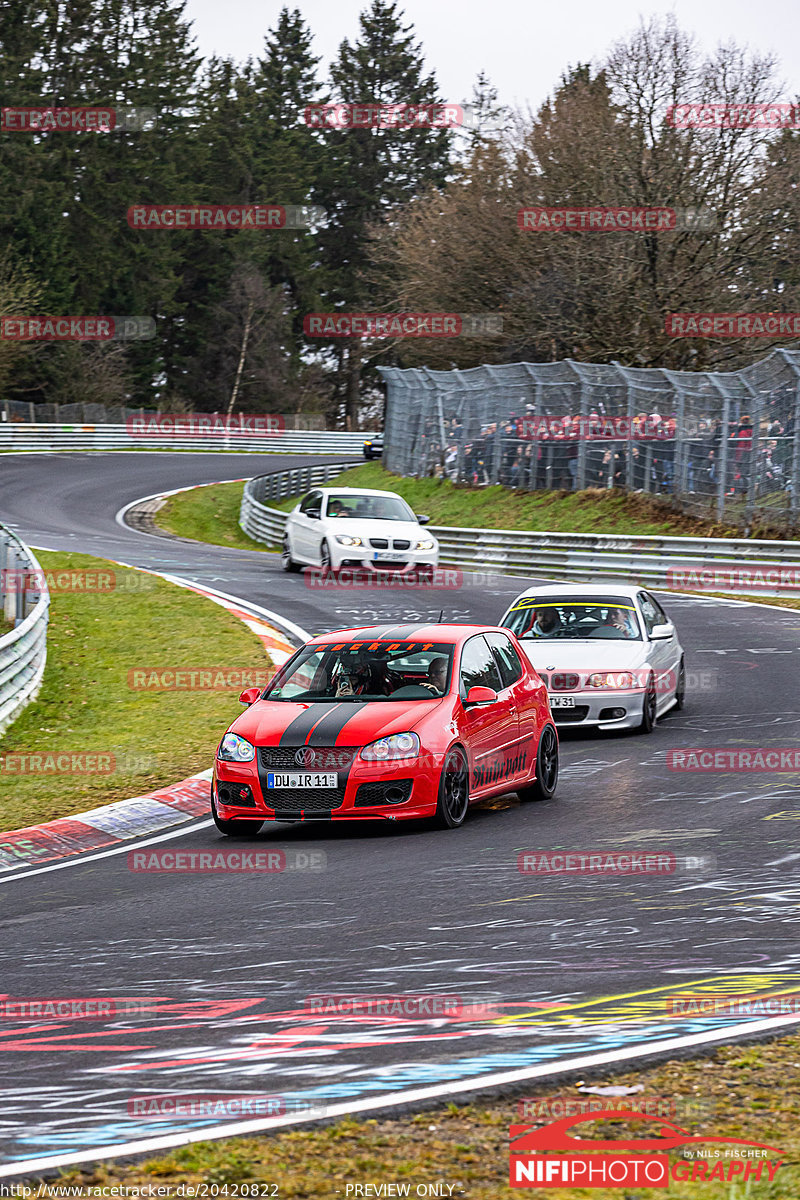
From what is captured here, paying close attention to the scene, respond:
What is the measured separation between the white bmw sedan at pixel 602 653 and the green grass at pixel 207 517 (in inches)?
1013

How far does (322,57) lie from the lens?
94.9 m

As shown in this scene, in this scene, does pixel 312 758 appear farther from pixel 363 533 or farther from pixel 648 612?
pixel 363 533

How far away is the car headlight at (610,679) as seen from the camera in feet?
48.4

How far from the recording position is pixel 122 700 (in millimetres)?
17141

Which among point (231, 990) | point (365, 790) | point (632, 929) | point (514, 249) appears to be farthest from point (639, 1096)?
point (514, 249)

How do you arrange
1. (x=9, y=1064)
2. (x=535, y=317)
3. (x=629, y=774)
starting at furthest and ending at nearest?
(x=535, y=317) < (x=629, y=774) < (x=9, y=1064)

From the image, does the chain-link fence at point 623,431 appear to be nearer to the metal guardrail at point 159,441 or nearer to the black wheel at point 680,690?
the black wheel at point 680,690

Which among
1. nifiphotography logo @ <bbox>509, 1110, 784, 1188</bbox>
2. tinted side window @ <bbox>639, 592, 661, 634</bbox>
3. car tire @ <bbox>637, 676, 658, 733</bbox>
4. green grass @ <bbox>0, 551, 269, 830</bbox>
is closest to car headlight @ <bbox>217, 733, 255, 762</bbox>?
green grass @ <bbox>0, 551, 269, 830</bbox>

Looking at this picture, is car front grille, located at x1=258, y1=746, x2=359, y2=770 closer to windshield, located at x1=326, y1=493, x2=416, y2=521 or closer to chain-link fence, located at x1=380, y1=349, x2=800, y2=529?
windshield, located at x1=326, y1=493, x2=416, y2=521

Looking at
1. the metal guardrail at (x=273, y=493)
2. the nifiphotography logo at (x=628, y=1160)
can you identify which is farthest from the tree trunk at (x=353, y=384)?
the nifiphotography logo at (x=628, y=1160)

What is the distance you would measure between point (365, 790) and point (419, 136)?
8831cm

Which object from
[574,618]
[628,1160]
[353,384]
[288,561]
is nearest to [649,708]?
[574,618]

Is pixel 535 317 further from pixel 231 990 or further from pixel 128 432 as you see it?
pixel 231 990

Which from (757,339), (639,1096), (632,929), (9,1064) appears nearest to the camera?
(639,1096)
